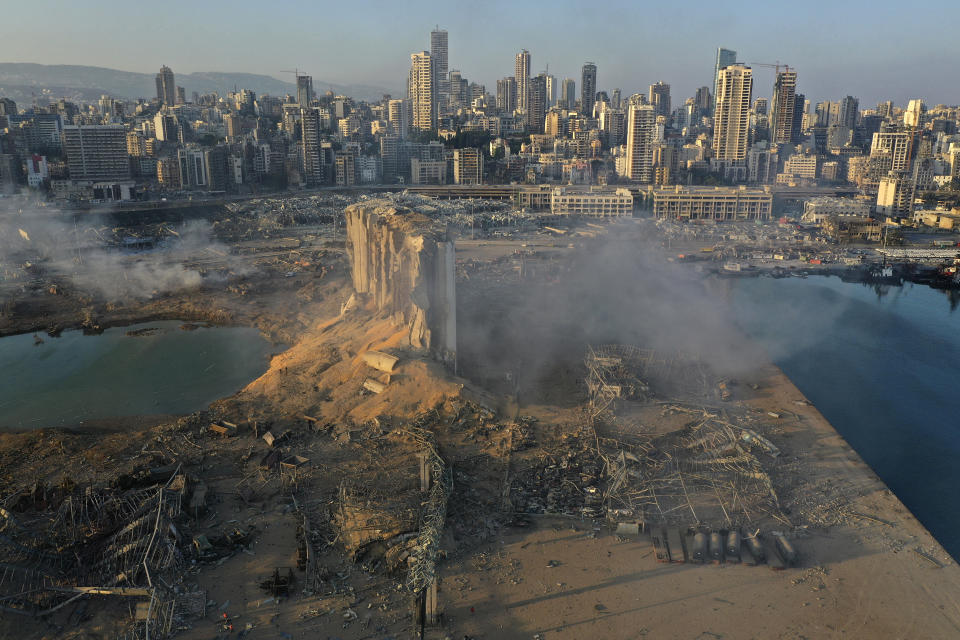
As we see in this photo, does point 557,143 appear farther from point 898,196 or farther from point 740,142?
point 898,196

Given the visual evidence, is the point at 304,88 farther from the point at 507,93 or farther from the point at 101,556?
the point at 101,556

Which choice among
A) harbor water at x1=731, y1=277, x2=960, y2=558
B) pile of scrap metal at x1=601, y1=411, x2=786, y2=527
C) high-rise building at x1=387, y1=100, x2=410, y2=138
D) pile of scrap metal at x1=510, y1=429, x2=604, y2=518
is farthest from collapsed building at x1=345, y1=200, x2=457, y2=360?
high-rise building at x1=387, y1=100, x2=410, y2=138

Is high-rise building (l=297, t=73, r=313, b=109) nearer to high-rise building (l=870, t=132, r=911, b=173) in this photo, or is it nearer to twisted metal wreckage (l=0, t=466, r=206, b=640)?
high-rise building (l=870, t=132, r=911, b=173)

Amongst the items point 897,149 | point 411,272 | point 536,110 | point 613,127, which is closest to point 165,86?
point 536,110

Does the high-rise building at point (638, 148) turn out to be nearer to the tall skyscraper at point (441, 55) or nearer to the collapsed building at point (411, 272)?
the collapsed building at point (411, 272)

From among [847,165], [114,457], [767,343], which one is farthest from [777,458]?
[847,165]
